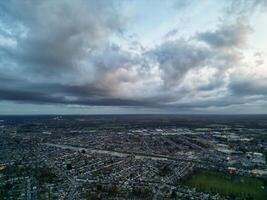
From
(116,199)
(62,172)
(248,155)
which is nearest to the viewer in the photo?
(116,199)

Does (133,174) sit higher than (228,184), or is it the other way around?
(133,174)

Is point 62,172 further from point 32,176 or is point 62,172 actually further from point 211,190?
point 211,190

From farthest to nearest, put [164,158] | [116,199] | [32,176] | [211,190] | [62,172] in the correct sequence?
1. [164,158]
2. [62,172]
3. [32,176]
4. [211,190]
5. [116,199]

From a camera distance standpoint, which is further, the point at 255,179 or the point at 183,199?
the point at 255,179

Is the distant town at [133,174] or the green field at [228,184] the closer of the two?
the distant town at [133,174]

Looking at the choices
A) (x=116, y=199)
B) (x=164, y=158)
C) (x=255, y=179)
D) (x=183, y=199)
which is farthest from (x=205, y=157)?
(x=116, y=199)

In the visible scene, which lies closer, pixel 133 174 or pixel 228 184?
pixel 228 184

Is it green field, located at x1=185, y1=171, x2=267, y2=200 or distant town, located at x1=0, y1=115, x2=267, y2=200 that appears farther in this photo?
green field, located at x1=185, y1=171, x2=267, y2=200
